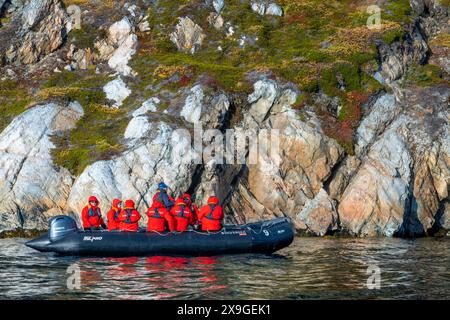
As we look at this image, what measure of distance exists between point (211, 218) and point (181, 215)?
1.37 m

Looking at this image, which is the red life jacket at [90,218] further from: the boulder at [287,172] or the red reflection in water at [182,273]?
the boulder at [287,172]

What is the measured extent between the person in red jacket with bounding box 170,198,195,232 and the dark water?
1.90 meters

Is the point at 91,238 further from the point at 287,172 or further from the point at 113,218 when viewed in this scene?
the point at 287,172

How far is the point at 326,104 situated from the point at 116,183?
15.1 meters

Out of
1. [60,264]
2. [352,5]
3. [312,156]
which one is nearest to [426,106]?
[312,156]

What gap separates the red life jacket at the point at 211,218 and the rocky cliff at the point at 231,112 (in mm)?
7588

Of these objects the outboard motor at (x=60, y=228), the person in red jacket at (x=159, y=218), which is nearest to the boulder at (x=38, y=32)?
the outboard motor at (x=60, y=228)

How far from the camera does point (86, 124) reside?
37469 mm

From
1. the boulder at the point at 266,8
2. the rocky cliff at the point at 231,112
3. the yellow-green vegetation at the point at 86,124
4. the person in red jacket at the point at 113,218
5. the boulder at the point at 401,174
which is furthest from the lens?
the boulder at the point at 266,8

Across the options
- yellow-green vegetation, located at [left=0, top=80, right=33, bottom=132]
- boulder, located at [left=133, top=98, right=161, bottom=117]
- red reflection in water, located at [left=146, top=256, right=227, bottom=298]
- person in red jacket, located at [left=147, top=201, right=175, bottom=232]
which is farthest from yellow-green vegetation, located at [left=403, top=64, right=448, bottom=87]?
yellow-green vegetation, located at [left=0, top=80, right=33, bottom=132]

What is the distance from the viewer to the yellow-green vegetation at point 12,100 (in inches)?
1479

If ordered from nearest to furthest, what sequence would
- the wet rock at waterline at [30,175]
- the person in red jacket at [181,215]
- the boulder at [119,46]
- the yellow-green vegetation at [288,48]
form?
1. the person in red jacket at [181,215]
2. the wet rock at waterline at [30,175]
3. the yellow-green vegetation at [288,48]
4. the boulder at [119,46]

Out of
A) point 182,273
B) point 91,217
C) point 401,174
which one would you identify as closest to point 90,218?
point 91,217

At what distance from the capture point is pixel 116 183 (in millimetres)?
32031
